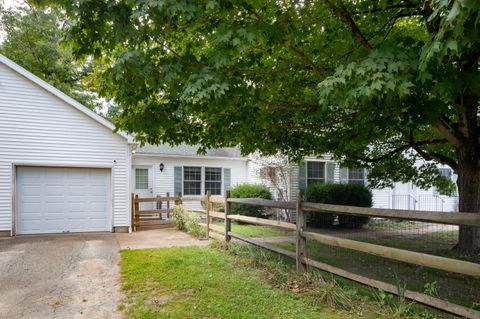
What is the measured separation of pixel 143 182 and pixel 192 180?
7.61 ft

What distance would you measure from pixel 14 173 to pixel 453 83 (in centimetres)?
1220

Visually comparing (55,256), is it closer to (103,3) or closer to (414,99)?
(103,3)

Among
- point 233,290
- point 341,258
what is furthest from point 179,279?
point 341,258

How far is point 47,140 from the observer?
37.4 ft

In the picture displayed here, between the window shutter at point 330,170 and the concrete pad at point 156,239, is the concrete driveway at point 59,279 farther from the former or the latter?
the window shutter at point 330,170

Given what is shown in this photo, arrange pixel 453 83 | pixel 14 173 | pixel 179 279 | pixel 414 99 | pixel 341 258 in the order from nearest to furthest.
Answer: pixel 453 83
pixel 414 99
pixel 179 279
pixel 341 258
pixel 14 173

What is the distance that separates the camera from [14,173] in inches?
434

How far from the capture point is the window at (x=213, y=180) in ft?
55.6

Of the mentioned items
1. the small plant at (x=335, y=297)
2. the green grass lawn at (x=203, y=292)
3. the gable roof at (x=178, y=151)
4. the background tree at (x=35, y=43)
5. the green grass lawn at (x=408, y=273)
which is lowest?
the green grass lawn at (x=408, y=273)

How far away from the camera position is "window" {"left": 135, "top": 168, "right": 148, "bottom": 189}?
51.6 feet

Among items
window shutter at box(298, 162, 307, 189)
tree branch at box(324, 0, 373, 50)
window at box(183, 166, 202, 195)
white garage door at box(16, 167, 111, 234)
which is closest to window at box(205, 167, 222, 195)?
window at box(183, 166, 202, 195)

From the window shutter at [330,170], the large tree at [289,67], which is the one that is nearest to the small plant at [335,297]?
the large tree at [289,67]

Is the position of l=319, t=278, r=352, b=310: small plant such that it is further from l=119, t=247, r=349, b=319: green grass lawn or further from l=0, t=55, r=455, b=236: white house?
l=0, t=55, r=455, b=236: white house

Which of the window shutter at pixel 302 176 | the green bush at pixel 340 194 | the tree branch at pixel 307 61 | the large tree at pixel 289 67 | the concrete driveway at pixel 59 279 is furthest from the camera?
the window shutter at pixel 302 176
